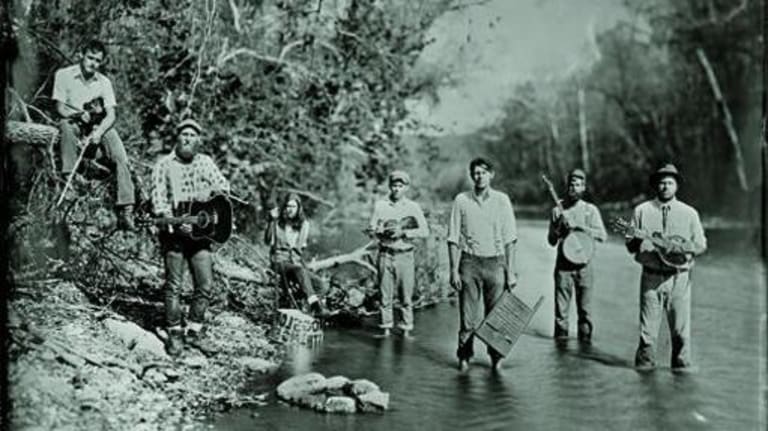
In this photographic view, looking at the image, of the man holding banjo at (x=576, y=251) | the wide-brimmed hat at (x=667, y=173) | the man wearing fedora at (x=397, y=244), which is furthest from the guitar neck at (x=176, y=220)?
the wide-brimmed hat at (x=667, y=173)

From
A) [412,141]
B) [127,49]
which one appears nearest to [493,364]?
[412,141]

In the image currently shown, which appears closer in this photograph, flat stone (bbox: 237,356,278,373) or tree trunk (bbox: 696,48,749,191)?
flat stone (bbox: 237,356,278,373)

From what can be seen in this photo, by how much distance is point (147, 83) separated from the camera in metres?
4.96

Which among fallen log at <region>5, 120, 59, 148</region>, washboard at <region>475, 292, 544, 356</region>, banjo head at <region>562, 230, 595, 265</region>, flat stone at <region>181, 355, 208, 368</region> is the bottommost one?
flat stone at <region>181, 355, 208, 368</region>

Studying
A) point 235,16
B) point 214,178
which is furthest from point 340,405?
point 235,16

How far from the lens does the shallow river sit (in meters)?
3.79

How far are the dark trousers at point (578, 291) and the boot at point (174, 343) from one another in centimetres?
261

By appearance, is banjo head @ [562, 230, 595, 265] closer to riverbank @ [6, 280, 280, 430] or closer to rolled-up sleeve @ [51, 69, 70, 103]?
riverbank @ [6, 280, 280, 430]

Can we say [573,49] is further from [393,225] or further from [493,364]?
[493,364]

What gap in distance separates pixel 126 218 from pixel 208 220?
52 cm

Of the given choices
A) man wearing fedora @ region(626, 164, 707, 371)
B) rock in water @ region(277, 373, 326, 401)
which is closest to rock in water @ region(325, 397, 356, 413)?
rock in water @ region(277, 373, 326, 401)

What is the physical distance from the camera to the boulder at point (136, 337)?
4.14 meters

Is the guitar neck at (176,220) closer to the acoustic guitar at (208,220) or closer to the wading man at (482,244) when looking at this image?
the acoustic guitar at (208,220)

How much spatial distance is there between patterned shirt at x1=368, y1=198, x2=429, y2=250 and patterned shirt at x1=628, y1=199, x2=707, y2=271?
4.35 feet
